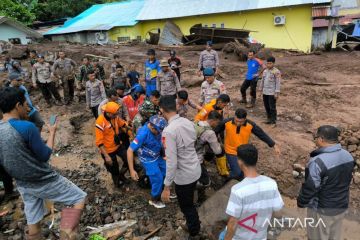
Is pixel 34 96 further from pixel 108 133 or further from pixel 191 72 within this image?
pixel 108 133

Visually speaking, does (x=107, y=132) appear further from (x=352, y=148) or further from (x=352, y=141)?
(x=352, y=141)

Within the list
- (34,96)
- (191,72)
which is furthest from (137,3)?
(34,96)

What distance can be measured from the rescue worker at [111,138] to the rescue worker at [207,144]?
1393 millimetres

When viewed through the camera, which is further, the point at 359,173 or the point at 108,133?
the point at 359,173

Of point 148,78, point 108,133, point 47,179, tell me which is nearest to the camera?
point 47,179

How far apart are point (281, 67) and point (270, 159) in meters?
8.73

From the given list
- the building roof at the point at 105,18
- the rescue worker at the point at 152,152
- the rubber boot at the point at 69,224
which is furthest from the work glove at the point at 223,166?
the building roof at the point at 105,18

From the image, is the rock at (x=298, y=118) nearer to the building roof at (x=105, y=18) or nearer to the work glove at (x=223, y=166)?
the work glove at (x=223, y=166)

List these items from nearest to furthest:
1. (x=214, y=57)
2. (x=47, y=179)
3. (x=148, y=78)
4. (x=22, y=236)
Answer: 1. (x=47, y=179)
2. (x=22, y=236)
3. (x=148, y=78)
4. (x=214, y=57)

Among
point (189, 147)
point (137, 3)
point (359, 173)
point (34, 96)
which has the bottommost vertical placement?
point (359, 173)

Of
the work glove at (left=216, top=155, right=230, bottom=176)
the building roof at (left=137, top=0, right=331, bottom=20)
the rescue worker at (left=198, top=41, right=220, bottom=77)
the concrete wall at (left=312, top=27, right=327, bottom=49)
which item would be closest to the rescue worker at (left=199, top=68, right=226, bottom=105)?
the work glove at (left=216, top=155, right=230, bottom=176)

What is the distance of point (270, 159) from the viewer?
6.03m

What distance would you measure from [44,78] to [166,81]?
4.41 m

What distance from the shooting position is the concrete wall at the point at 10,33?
81.7 ft
